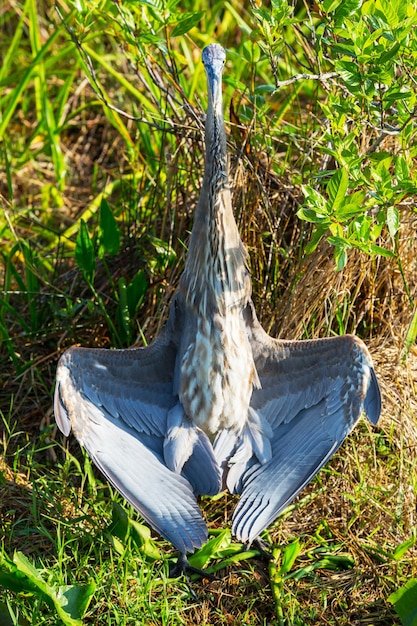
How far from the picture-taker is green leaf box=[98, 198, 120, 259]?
12.7ft

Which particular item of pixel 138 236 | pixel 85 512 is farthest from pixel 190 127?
pixel 85 512

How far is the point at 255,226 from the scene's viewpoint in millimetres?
3721

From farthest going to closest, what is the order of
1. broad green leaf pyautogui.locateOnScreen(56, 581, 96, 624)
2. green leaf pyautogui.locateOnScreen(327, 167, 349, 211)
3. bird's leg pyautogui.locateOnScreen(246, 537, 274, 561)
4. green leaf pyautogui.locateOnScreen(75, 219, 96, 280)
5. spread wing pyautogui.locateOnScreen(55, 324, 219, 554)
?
green leaf pyautogui.locateOnScreen(75, 219, 96, 280) → bird's leg pyautogui.locateOnScreen(246, 537, 274, 561) → spread wing pyautogui.locateOnScreen(55, 324, 219, 554) → broad green leaf pyautogui.locateOnScreen(56, 581, 96, 624) → green leaf pyautogui.locateOnScreen(327, 167, 349, 211)

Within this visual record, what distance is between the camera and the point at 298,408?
3303mm

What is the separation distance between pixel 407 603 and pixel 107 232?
1956 millimetres

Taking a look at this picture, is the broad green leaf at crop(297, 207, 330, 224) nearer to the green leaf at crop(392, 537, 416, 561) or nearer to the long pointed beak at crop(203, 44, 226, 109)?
the long pointed beak at crop(203, 44, 226, 109)

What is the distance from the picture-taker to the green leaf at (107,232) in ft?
12.7

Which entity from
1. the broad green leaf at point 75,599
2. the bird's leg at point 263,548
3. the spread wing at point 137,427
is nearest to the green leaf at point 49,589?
the broad green leaf at point 75,599

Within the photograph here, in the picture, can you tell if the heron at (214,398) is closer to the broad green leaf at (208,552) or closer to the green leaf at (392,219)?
the broad green leaf at (208,552)

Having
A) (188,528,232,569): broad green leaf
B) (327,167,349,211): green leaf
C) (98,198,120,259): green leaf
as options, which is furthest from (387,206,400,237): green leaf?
(98,198,120,259): green leaf

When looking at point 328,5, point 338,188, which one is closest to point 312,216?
point 338,188

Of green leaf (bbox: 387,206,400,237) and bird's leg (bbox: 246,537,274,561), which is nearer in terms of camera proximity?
green leaf (bbox: 387,206,400,237)

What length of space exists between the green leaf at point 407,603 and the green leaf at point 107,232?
1886 millimetres

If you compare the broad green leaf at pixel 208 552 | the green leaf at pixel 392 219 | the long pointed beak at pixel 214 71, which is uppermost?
the long pointed beak at pixel 214 71
